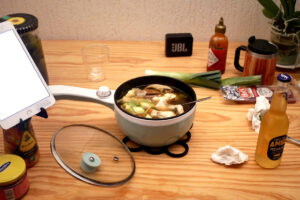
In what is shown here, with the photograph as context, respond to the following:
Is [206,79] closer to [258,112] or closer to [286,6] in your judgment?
[258,112]

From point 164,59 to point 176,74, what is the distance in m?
0.19

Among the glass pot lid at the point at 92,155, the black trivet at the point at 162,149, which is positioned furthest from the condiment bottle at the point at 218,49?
the glass pot lid at the point at 92,155

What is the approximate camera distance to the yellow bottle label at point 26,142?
808mm

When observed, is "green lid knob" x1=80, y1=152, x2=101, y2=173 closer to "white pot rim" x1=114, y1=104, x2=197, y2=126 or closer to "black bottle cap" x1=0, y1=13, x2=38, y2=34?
"white pot rim" x1=114, y1=104, x2=197, y2=126

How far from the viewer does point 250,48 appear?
3.87 feet

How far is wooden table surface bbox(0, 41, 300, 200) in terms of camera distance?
783mm

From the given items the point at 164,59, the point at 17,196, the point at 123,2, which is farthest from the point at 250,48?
the point at 17,196

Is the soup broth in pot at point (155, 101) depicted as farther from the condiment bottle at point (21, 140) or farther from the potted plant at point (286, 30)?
the potted plant at point (286, 30)

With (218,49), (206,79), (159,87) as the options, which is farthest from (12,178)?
(218,49)

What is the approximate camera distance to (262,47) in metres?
1.17

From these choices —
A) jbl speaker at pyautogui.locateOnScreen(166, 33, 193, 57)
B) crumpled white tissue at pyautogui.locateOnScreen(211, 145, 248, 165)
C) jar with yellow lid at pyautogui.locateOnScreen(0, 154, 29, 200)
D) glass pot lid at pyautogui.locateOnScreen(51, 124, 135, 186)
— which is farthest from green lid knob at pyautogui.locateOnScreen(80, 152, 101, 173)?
jbl speaker at pyautogui.locateOnScreen(166, 33, 193, 57)

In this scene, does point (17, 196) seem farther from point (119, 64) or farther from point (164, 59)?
point (164, 59)

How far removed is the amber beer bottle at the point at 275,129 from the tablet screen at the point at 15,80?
57 centimetres

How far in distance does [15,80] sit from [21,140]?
0.15 metres
